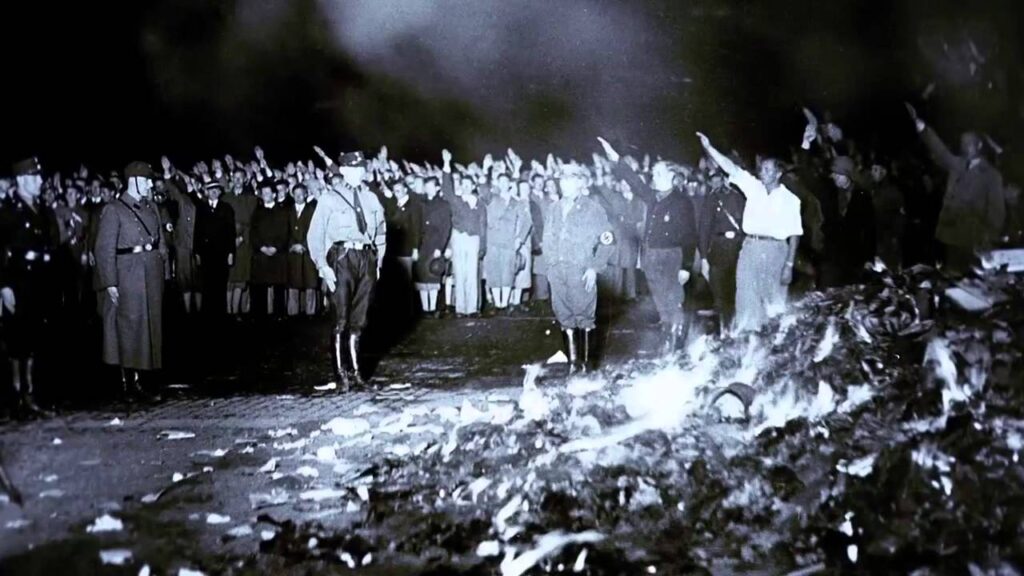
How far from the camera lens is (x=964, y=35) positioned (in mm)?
4031

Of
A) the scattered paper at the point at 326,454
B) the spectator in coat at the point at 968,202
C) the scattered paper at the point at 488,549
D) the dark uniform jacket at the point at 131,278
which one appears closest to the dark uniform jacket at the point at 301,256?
the dark uniform jacket at the point at 131,278

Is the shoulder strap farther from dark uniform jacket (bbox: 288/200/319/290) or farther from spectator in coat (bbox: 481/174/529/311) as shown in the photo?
spectator in coat (bbox: 481/174/529/311)

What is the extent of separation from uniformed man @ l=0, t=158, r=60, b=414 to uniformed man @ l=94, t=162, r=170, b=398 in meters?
0.75

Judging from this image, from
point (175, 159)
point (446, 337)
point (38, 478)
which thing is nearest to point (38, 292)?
point (38, 478)

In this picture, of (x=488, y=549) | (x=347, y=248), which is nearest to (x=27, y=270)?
(x=347, y=248)

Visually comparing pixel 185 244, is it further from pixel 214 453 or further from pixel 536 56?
pixel 536 56

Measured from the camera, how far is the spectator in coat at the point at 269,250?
640 centimetres

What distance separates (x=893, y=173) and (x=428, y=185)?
129 inches

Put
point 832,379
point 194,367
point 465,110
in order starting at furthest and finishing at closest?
point 465,110 < point 194,367 < point 832,379

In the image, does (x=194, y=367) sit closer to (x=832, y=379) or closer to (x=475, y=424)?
(x=475, y=424)

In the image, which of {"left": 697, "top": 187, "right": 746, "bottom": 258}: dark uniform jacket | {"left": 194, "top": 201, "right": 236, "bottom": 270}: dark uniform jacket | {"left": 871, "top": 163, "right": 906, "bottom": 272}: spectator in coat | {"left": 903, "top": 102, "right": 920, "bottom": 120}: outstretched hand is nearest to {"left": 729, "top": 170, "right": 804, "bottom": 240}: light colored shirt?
{"left": 697, "top": 187, "right": 746, "bottom": 258}: dark uniform jacket

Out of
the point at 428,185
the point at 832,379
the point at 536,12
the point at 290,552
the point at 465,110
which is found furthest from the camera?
the point at 428,185

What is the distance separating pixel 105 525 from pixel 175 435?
2.48 ft

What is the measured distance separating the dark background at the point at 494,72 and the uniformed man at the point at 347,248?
618mm
